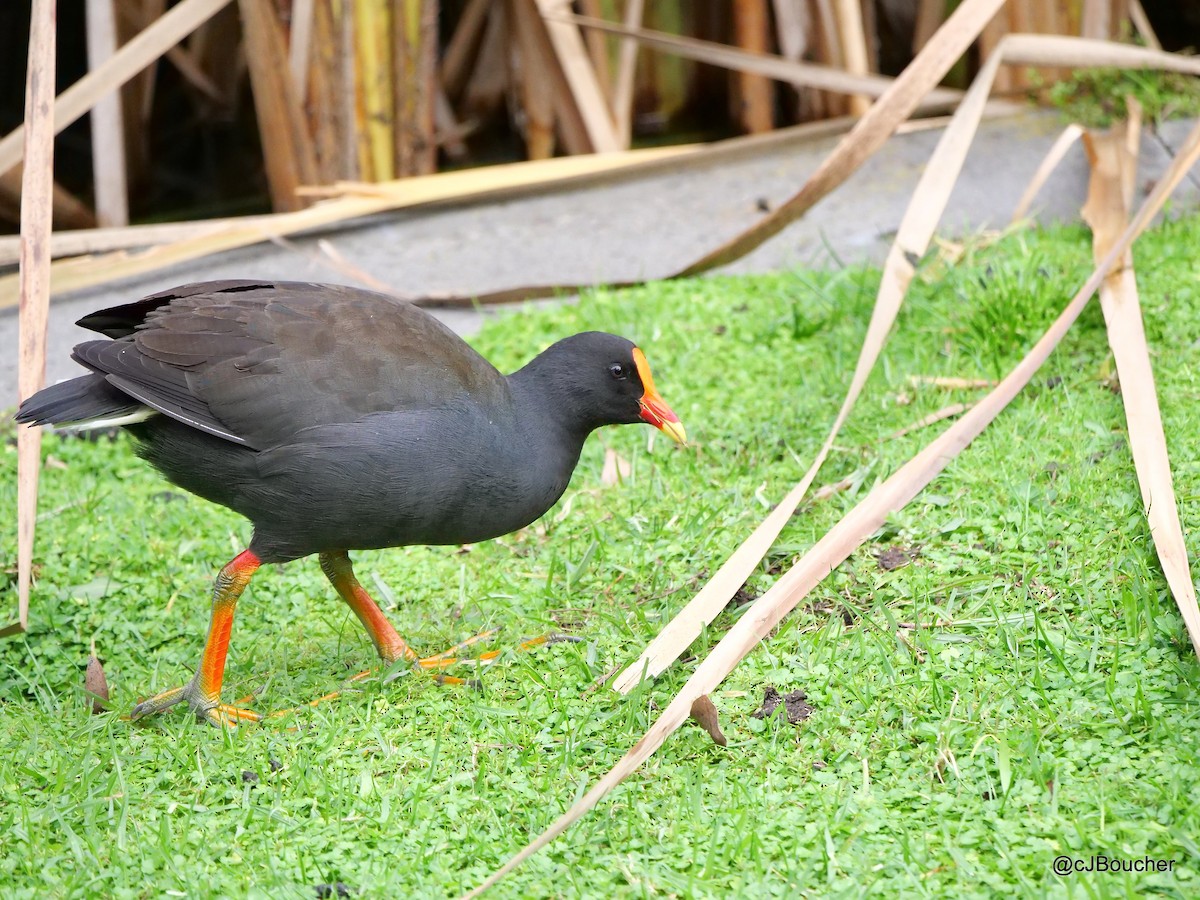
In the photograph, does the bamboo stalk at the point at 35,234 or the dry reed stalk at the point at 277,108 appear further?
the dry reed stalk at the point at 277,108

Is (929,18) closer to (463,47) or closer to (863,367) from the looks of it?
(463,47)

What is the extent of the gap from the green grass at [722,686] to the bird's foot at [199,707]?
5 centimetres

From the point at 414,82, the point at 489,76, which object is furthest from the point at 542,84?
the point at 489,76

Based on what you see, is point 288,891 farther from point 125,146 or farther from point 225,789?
point 125,146

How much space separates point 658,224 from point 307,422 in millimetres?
2854

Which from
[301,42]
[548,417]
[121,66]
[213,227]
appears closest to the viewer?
[548,417]

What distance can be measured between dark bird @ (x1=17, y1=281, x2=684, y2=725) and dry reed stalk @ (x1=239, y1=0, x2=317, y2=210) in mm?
2500

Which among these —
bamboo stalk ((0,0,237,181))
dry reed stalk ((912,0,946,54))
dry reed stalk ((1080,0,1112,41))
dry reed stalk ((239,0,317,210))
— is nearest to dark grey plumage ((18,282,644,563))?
bamboo stalk ((0,0,237,181))

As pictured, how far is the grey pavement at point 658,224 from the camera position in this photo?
196 inches

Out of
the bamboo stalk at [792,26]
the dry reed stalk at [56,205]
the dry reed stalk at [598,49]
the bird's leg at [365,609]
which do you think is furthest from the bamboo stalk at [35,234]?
the bamboo stalk at [792,26]

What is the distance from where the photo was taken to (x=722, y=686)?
2758 mm

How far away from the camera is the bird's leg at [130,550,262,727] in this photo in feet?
9.36

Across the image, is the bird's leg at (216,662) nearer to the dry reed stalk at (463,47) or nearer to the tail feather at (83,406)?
the tail feather at (83,406)

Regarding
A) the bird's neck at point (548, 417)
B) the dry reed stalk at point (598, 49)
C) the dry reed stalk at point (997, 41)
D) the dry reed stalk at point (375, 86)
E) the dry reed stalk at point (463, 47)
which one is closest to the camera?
the bird's neck at point (548, 417)
